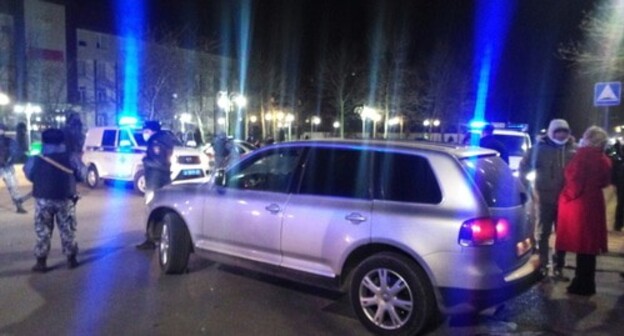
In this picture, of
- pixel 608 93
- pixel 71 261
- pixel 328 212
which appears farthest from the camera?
pixel 608 93

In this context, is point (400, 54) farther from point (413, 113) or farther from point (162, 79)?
point (162, 79)

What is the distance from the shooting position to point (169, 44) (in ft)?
111

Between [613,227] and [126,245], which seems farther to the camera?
[613,227]

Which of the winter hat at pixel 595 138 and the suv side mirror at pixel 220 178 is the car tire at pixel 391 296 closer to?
the suv side mirror at pixel 220 178

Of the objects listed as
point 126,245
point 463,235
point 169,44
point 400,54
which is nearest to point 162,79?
point 169,44

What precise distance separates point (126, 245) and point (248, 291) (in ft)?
10.1

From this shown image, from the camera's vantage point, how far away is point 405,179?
4.96 m

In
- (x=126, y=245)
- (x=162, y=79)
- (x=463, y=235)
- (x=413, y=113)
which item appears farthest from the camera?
(x=413, y=113)

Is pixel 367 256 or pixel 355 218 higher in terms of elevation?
pixel 355 218

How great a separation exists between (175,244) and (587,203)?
175 inches

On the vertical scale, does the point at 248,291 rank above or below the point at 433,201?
below

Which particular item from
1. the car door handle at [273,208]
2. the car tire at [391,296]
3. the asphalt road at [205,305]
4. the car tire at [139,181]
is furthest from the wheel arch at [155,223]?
the car tire at [139,181]


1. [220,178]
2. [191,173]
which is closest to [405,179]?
[220,178]

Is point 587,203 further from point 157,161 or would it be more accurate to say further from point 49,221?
point 49,221
